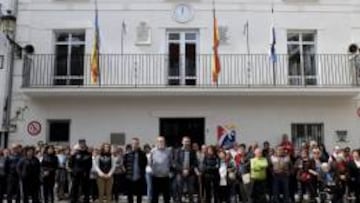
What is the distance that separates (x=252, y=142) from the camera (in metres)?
18.5

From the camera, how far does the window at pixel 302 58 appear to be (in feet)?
62.5

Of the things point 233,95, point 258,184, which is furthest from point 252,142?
point 258,184

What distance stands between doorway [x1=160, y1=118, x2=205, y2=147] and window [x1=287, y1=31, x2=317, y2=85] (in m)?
3.44

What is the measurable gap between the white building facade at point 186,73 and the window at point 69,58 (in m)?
0.03

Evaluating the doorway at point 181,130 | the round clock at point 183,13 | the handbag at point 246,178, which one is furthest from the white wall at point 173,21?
the handbag at point 246,178

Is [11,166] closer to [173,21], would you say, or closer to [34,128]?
[34,128]

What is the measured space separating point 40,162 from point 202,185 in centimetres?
408

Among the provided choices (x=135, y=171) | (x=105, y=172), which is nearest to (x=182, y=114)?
(x=135, y=171)

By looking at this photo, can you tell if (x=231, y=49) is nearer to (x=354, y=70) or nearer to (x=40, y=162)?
(x=354, y=70)

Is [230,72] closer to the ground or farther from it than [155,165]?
farther from it

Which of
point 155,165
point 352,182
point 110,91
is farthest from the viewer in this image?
point 110,91

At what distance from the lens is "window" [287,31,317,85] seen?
62.5ft

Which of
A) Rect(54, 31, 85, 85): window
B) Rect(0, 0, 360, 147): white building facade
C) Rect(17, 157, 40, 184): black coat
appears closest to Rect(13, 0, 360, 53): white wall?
Rect(0, 0, 360, 147): white building facade

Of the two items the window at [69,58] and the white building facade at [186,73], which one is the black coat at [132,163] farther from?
the window at [69,58]
